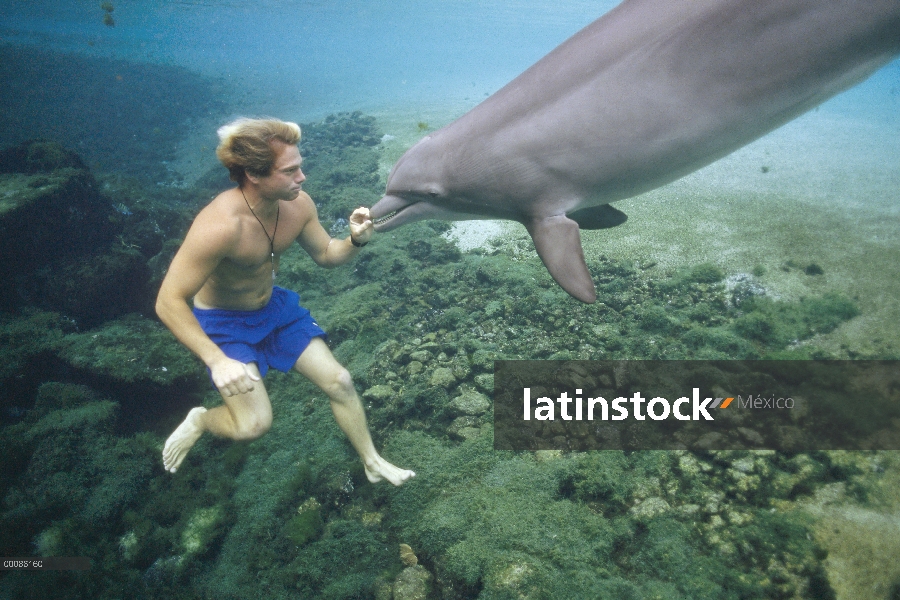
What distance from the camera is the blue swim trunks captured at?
307 cm

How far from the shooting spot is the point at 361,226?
3170 mm

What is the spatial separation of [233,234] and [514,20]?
84.3 metres

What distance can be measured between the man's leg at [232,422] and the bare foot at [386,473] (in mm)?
850

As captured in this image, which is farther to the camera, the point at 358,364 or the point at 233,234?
the point at 358,364

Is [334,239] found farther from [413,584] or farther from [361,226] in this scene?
[413,584]

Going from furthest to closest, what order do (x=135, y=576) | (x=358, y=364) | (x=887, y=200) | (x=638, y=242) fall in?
(x=887, y=200), (x=638, y=242), (x=358, y=364), (x=135, y=576)

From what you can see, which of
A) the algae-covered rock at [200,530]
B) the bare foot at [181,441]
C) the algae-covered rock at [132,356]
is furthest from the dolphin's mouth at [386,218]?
the algae-covered rock at [132,356]

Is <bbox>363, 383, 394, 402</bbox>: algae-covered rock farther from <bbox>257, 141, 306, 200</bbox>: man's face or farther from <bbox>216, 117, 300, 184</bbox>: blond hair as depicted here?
<bbox>216, 117, 300, 184</bbox>: blond hair

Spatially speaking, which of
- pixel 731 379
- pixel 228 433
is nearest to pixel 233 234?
pixel 228 433

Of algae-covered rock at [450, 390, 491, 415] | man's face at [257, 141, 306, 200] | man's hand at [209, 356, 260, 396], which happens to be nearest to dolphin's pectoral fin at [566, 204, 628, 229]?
algae-covered rock at [450, 390, 491, 415]

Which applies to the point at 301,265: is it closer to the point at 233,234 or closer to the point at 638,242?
the point at 233,234

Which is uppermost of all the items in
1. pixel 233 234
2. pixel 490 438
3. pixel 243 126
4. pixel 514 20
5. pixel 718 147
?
pixel 514 20

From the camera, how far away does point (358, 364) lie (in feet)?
16.6
